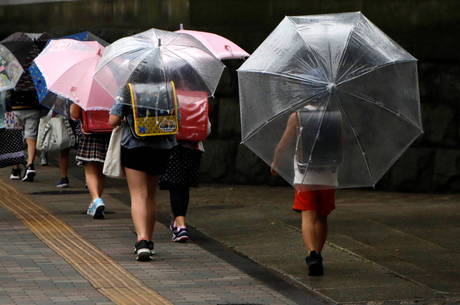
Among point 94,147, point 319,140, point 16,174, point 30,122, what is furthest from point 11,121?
point 319,140

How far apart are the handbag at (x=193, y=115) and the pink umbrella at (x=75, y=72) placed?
2.77ft

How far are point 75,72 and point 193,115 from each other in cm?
Result: 135

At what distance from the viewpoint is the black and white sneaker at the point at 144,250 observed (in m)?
9.71

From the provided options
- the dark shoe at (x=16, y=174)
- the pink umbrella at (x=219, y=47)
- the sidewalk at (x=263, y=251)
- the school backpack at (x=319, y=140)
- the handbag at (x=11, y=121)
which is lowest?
the dark shoe at (x=16, y=174)

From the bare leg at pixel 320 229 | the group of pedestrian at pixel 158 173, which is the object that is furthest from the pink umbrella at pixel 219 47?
the bare leg at pixel 320 229

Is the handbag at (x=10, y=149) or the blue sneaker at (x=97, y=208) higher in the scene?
the handbag at (x=10, y=149)

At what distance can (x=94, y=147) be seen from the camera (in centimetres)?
1184

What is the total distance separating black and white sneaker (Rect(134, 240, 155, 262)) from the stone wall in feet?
14.9

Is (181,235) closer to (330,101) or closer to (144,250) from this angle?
(144,250)

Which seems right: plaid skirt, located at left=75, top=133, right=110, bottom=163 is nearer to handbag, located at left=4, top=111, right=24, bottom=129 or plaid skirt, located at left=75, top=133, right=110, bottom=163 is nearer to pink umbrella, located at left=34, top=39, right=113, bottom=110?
pink umbrella, located at left=34, top=39, right=113, bottom=110

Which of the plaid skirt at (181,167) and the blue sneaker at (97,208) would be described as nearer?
the plaid skirt at (181,167)

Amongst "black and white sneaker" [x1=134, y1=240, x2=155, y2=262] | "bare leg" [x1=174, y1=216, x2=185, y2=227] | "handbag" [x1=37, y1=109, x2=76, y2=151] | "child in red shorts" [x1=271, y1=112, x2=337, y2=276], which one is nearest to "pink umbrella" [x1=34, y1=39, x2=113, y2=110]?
"bare leg" [x1=174, y1=216, x2=185, y2=227]

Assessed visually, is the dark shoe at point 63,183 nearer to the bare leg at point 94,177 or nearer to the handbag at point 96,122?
the bare leg at point 94,177

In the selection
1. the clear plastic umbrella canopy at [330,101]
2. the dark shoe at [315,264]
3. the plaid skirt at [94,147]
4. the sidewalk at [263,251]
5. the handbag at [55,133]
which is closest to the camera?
the sidewalk at [263,251]
